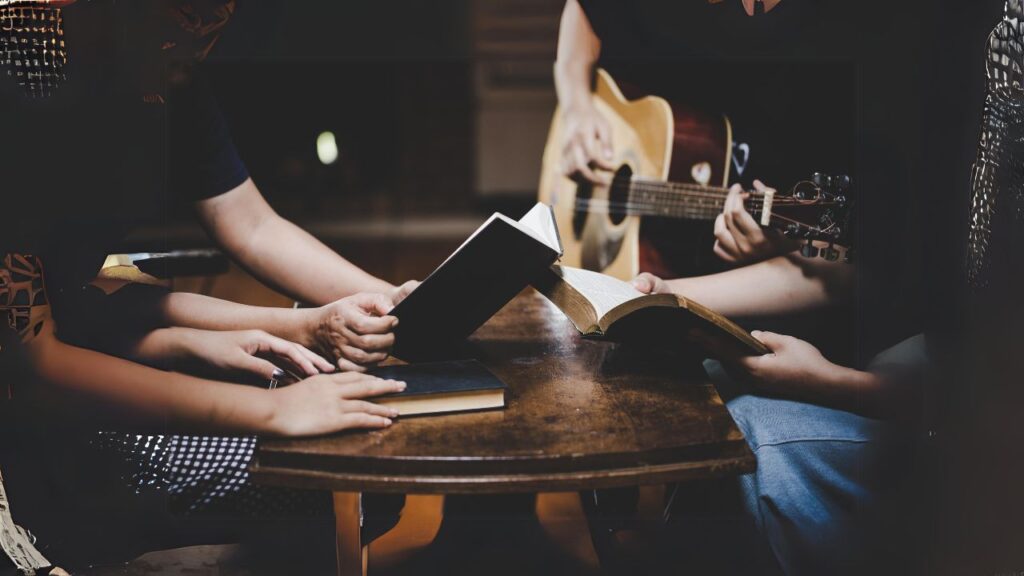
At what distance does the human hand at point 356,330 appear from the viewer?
148 cm

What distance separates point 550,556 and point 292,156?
3.68ft

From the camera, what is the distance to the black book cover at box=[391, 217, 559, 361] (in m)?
1.34

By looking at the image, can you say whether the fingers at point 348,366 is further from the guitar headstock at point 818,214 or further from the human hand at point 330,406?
the guitar headstock at point 818,214

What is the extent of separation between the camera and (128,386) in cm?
172

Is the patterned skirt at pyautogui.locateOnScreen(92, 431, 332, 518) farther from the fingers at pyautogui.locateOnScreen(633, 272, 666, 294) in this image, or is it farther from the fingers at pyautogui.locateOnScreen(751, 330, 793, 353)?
the fingers at pyautogui.locateOnScreen(751, 330, 793, 353)

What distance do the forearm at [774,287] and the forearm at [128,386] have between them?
1.04 m

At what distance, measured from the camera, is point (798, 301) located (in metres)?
1.84

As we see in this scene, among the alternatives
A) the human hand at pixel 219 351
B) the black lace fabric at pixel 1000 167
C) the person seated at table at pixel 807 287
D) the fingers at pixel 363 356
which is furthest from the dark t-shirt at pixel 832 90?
the human hand at pixel 219 351

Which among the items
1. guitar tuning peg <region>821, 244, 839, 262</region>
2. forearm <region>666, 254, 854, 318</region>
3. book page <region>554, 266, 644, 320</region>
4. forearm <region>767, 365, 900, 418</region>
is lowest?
forearm <region>767, 365, 900, 418</region>

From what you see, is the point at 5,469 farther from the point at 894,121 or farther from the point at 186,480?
the point at 894,121

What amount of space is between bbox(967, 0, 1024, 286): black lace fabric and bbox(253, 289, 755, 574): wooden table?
784 mm

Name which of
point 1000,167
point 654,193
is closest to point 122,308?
point 654,193

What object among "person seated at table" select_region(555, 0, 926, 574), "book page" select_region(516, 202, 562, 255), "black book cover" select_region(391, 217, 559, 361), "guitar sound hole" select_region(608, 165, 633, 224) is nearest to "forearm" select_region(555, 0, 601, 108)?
"person seated at table" select_region(555, 0, 926, 574)

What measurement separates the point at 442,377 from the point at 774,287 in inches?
34.1
